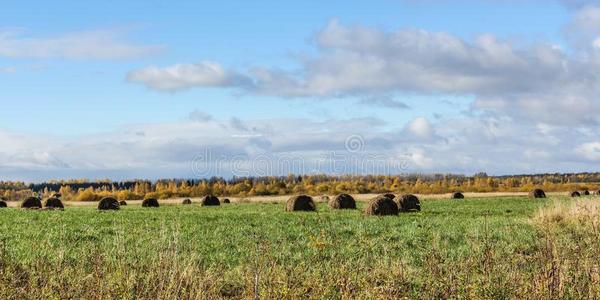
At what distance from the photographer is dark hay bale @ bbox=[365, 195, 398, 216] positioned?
3519 centimetres

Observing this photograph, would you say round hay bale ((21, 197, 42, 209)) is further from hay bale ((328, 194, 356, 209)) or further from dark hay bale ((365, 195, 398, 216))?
dark hay bale ((365, 195, 398, 216))

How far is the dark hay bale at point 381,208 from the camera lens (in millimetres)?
35188

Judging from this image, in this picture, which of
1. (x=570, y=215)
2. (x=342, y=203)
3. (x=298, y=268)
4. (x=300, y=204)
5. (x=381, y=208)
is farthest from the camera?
(x=342, y=203)

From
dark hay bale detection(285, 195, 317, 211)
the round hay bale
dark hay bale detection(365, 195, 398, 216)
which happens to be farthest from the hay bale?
the round hay bale

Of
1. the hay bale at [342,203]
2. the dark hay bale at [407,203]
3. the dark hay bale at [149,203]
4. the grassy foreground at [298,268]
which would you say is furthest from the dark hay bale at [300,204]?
the dark hay bale at [149,203]

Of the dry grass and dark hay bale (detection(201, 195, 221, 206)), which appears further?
dark hay bale (detection(201, 195, 221, 206))

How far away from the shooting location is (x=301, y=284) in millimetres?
11508

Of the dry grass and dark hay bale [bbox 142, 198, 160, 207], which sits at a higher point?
the dry grass

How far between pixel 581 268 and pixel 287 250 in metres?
7.48

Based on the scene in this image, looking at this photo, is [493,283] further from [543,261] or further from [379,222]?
[379,222]

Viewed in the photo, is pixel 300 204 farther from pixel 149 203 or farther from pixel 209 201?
pixel 149 203

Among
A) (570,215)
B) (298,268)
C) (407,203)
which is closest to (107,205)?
(407,203)

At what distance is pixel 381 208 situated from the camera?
116ft

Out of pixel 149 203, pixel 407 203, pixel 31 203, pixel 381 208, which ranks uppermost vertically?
pixel 407 203
